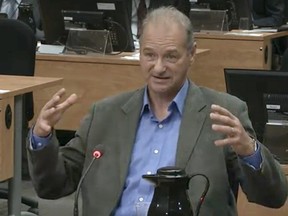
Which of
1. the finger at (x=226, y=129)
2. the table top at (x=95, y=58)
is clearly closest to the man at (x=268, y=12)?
the table top at (x=95, y=58)

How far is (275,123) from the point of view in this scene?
321 centimetres

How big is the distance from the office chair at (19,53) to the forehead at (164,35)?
2601 millimetres

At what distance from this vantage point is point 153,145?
254 centimetres

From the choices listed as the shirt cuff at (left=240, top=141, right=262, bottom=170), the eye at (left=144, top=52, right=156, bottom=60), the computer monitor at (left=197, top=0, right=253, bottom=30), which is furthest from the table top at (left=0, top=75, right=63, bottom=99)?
the computer monitor at (left=197, top=0, right=253, bottom=30)

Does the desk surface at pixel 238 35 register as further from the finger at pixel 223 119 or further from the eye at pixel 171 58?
the finger at pixel 223 119

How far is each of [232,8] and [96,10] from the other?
231cm

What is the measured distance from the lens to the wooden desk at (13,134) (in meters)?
3.95

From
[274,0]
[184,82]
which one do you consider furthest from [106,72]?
[274,0]

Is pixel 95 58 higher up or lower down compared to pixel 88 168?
lower down

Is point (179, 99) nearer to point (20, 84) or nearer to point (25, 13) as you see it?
point (20, 84)

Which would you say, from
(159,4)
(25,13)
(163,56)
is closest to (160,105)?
(163,56)

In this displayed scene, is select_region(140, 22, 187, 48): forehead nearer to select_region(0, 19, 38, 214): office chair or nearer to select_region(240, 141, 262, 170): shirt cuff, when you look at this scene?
select_region(240, 141, 262, 170): shirt cuff

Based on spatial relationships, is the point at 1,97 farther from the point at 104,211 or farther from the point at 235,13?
the point at 235,13

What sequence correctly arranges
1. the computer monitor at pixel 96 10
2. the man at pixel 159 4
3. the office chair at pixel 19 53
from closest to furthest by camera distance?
the office chair at pixel 19 53 < the computer monitor at pixel 96 10 < the man at pixel 159 4
